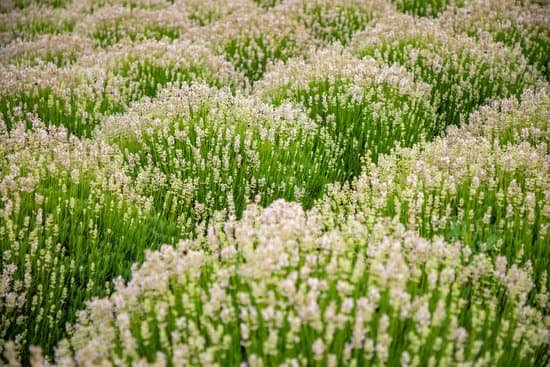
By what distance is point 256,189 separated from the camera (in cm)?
405

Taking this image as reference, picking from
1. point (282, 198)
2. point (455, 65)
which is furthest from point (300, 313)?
point (455, 65)

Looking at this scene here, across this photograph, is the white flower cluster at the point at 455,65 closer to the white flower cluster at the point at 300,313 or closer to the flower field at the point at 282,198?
the flower field at the point at 282,198

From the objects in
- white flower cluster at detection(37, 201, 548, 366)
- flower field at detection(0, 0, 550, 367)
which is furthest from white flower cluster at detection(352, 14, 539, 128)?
white flower cluster at detection(37, 201, 548, 366)

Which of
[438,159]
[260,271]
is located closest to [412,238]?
[260,271]

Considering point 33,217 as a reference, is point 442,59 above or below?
above

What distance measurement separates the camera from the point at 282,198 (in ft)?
11.3

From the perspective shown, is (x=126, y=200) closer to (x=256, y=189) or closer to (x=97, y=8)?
(x=256, y=189)

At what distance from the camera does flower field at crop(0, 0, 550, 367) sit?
222 centimetres

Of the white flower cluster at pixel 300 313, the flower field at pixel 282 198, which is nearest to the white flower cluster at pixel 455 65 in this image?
the flower field at pixel 282 198

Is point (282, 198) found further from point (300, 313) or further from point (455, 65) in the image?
point (455, 65)

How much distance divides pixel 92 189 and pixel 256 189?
123 centimetres

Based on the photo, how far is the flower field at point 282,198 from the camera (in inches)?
87.5

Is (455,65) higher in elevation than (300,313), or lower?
higher

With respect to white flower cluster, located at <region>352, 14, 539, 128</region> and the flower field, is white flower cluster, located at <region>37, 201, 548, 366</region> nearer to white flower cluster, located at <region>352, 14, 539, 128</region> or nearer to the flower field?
the flower field
